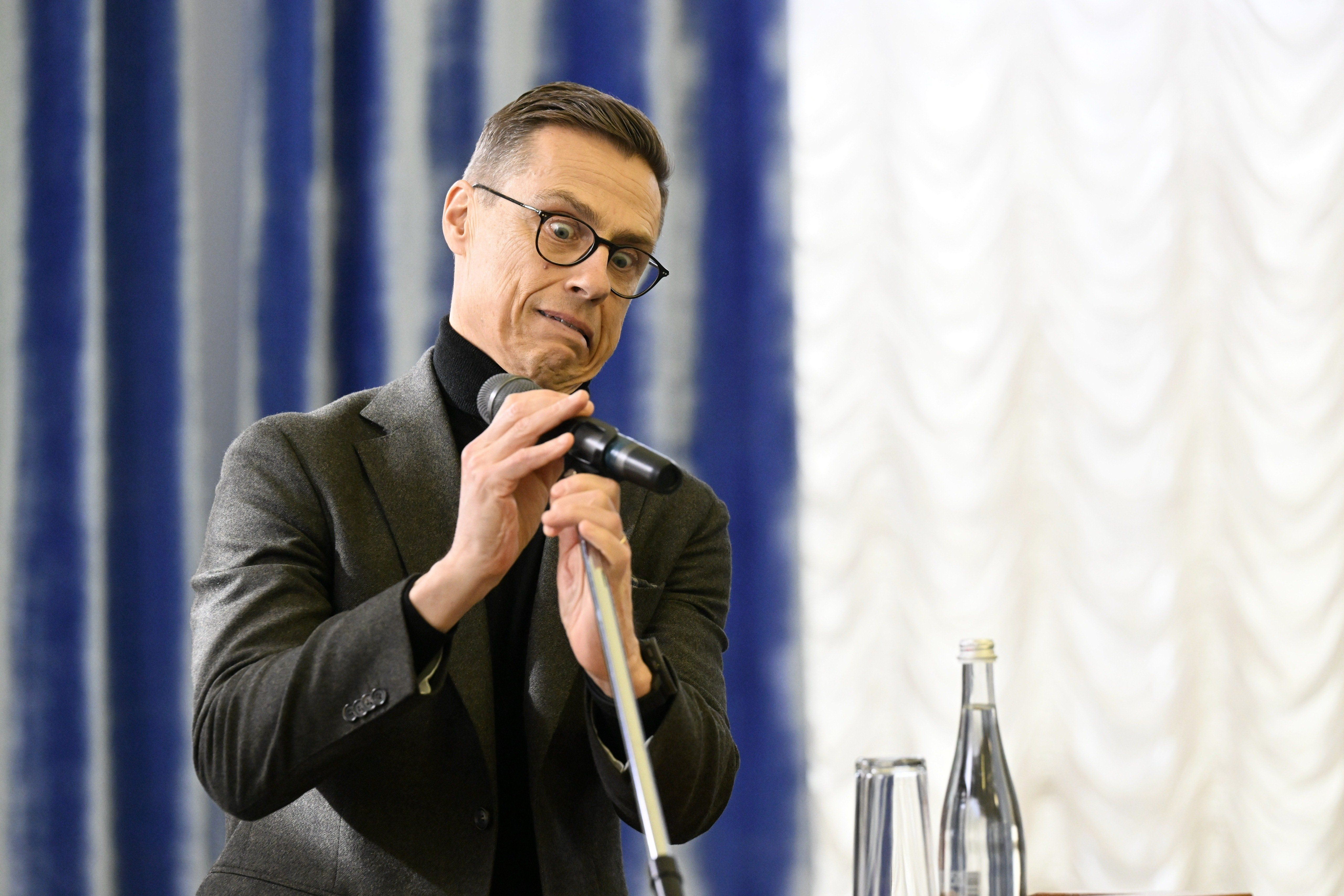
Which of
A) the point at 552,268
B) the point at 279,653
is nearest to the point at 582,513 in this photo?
the point at 279,653

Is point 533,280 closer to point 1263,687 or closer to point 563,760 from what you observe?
point 563,760

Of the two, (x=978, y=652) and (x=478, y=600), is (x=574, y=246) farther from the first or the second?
(x=978, y=652)

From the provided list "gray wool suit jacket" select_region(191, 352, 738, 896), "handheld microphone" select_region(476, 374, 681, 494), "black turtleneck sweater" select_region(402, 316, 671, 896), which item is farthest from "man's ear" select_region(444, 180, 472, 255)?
"handheld microphone" select_region(476, 374, 681, 494)

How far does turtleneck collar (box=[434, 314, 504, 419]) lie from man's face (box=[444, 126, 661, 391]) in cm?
1

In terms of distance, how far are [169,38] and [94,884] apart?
1.49m

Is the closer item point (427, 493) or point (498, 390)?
point (498, 390)

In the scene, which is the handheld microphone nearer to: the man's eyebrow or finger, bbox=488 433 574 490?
finger, bbox=488 433 574 490

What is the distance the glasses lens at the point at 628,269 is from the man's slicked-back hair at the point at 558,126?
125 mm

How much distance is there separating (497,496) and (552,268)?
1.47 ft

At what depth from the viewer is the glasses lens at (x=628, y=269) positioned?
1.54m

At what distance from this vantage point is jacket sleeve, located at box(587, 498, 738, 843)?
1.29 meters

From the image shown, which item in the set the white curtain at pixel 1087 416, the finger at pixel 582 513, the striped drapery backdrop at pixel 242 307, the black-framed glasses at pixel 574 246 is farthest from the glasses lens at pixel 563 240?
the white curtain at pixel 1087 416

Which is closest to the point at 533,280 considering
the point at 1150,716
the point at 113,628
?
the point at 113,628

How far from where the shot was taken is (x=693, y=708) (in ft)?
4.39
